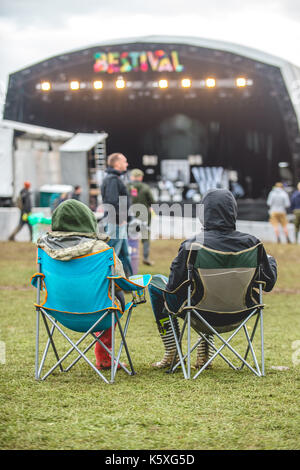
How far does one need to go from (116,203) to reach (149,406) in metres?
4.71

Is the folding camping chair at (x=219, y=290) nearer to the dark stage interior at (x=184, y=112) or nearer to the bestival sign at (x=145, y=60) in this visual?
the dark stage interior at (x=184, y=112)

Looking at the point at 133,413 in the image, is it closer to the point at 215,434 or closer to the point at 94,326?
the point at 215,434

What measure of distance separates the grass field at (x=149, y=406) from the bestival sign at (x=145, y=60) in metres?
17.8

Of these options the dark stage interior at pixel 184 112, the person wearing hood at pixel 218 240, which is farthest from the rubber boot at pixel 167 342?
the dark stage interior at pixel 184 112

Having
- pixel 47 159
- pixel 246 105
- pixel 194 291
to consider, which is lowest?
pixel 194 291

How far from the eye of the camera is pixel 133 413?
3.65m

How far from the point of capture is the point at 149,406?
12.5ft

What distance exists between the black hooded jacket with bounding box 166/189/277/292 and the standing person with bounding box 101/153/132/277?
3.91 meters

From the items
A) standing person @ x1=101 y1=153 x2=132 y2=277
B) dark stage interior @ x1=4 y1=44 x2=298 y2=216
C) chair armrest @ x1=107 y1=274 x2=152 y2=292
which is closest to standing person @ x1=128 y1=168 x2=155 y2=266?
standing person @ x1=101 y1=153 x2=132 y2=277

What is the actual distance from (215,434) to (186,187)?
84.5 feet

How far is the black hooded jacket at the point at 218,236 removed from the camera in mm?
4391

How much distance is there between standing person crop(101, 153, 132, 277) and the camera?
8.35 m

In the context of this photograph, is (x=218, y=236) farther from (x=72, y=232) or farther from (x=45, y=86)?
(x=45, y=86)

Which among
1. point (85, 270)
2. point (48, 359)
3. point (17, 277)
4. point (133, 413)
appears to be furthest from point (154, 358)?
point (17, 277)
